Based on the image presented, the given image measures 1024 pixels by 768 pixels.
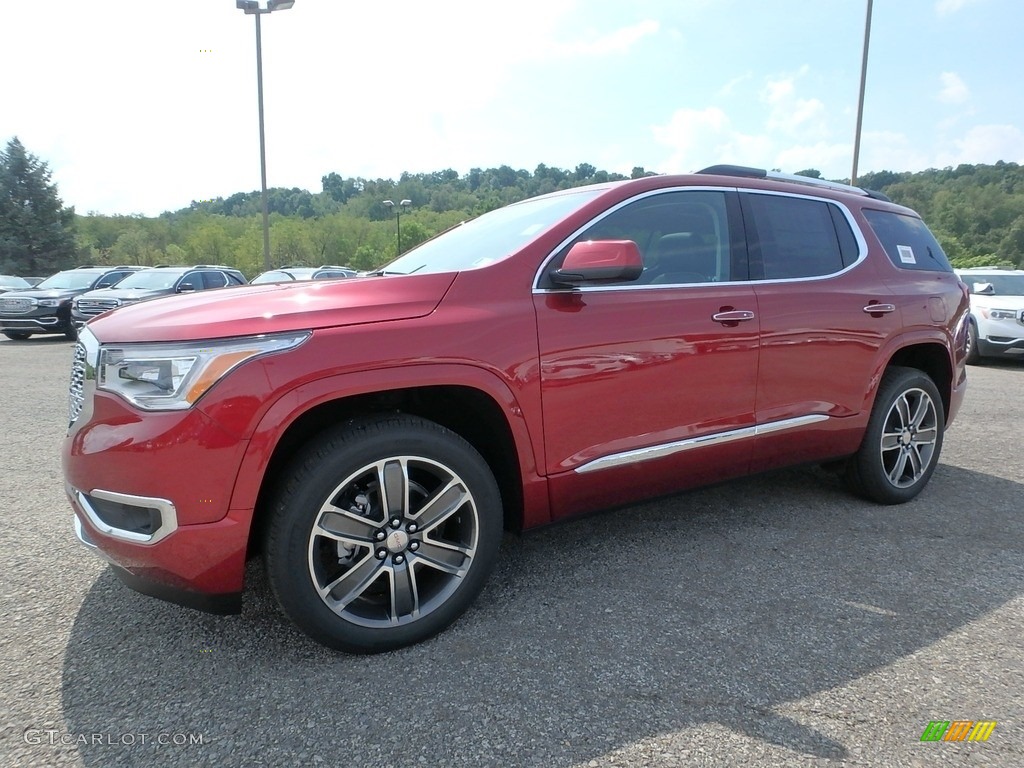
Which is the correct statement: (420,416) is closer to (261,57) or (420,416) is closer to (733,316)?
(733,316)

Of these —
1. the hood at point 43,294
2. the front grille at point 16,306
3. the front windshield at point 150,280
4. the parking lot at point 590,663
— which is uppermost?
the front windshield at point 150,280

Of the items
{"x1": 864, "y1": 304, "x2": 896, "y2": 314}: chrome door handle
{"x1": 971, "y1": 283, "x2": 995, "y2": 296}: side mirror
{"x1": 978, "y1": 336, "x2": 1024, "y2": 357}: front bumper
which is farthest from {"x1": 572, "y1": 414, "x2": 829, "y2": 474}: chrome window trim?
{"x1": 971, "y1": 283, "x2": 995, "y2": 296}: side mirror

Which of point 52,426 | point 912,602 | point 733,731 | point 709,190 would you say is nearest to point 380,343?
point 733,731

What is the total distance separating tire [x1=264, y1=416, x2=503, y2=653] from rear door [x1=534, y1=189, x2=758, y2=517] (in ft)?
1.35

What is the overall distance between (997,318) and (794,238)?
9167mm

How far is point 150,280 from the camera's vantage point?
14094 millimetres

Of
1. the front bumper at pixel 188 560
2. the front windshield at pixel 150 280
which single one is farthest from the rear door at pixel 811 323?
the front windshield at pixel 150 280

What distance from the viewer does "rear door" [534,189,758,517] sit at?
104 inches

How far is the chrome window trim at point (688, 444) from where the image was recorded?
2754 mm

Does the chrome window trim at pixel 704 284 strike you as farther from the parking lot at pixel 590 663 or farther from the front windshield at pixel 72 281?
the front windshield at pixel 72 281

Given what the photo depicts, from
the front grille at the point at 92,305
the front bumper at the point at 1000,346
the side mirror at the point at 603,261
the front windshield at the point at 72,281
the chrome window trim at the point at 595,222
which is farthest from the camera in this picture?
the front windshield at the point at 72,281

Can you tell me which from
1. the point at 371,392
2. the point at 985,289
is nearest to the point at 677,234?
the point at 371,392

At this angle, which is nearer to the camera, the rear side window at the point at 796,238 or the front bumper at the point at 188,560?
the front bumper at the point at 188,560

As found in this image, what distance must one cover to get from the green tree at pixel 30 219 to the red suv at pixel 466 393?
159 feet
